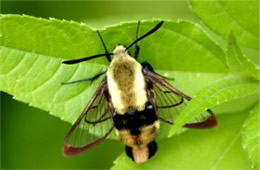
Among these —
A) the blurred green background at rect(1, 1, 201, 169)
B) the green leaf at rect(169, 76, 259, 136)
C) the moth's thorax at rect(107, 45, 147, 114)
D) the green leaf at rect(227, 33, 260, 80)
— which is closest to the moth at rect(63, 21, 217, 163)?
the moth's thorax at rect(107, 45, 147, 114)

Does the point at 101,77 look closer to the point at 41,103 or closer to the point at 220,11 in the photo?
the point at 41,103

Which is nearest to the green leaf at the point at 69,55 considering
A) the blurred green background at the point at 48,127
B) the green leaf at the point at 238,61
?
the green leaf at the point at 238,61

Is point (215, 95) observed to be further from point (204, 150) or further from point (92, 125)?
point (92, 125)

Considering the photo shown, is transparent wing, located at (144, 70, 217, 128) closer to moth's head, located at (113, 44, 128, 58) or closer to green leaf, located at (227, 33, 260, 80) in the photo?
moth's head, located at (113, 44, 128, 58)

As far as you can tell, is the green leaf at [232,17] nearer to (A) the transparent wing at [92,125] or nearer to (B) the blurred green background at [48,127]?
(A) the transparent wing at [92,125]

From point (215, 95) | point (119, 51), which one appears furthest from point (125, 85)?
point (215, 95)
